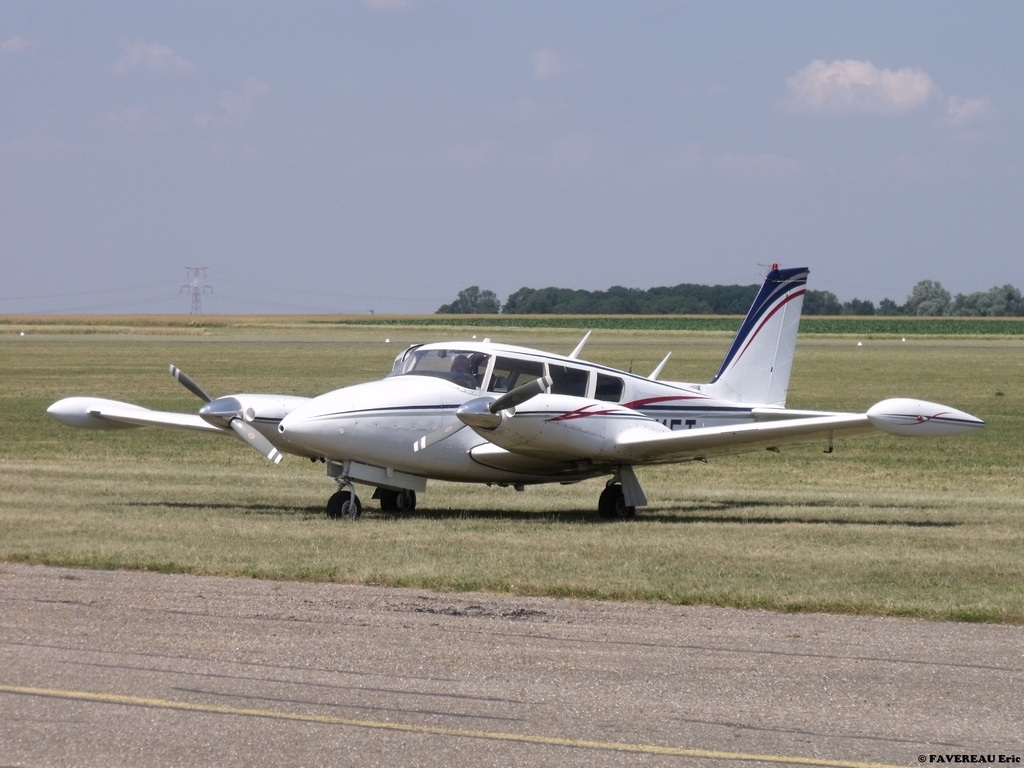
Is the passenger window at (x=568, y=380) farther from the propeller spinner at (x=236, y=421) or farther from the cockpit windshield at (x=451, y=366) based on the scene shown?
the propeller spinner at (x=236, y=421)

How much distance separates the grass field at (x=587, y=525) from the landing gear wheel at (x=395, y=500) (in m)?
0.55

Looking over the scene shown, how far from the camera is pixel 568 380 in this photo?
687 inches

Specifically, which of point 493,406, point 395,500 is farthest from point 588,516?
point 493,406

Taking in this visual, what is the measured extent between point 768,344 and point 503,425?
5.50m

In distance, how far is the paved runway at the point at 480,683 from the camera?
6.71 meters

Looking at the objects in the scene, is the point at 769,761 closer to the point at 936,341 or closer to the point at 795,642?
the point at 795,642

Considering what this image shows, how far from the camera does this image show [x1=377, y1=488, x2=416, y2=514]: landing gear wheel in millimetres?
17406

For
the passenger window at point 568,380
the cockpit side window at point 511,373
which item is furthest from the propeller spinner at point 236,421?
the passenger window at point 568,380

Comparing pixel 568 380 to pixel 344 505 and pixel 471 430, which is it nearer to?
pixel 471 430

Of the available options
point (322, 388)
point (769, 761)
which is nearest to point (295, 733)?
point (769, 761)

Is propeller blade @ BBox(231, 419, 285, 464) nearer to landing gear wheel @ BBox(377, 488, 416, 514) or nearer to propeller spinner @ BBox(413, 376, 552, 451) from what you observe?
landing gear wheel @ BBox(377, 488, 416, 514)

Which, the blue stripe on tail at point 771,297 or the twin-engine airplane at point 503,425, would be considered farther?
the blue stripe on tail at point 771,297

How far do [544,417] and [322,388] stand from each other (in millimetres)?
30810

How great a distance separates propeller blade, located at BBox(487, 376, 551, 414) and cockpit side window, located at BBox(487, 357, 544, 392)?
3.50 feet
